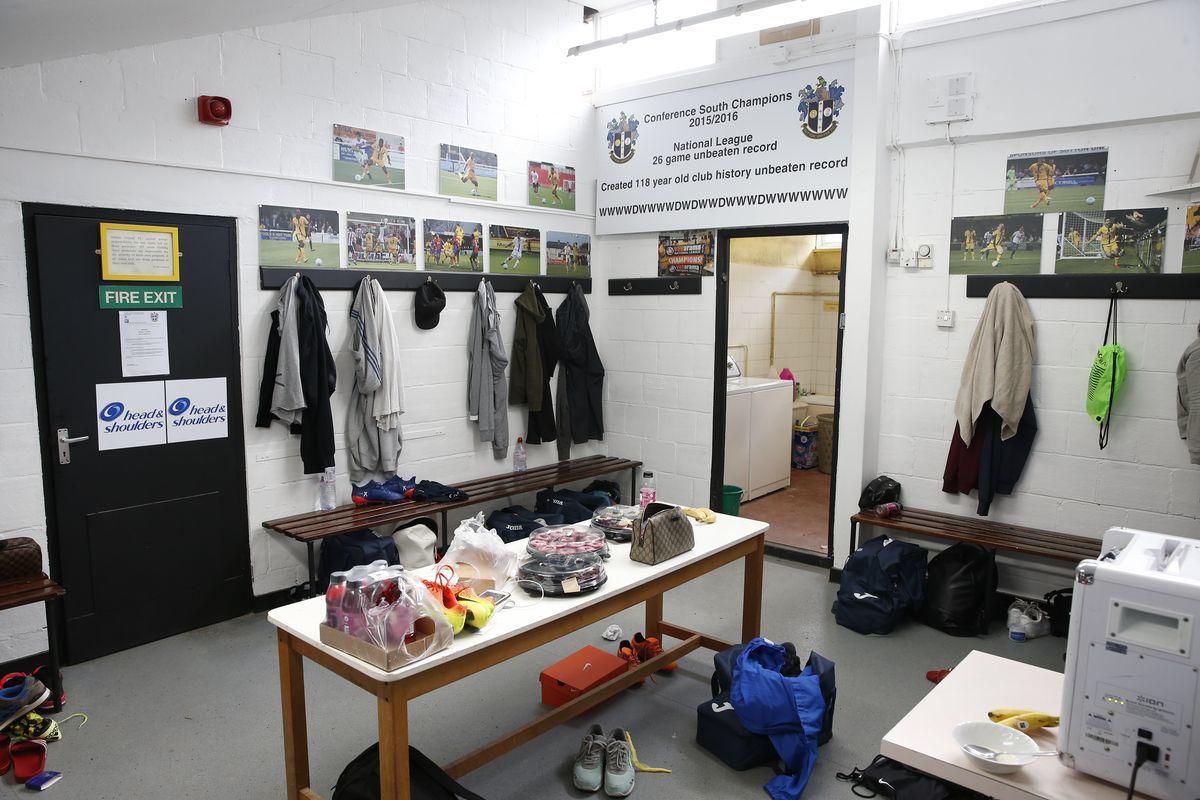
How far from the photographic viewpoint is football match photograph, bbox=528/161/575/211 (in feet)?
17.8

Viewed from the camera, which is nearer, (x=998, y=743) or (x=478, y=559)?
(x=998, y=743)

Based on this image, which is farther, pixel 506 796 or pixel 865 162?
pixel 865 162

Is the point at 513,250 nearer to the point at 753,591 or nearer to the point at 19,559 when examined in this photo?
the point at 753,591

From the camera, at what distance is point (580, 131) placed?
18.8 feet

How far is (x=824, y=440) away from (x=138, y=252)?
579 centimetres

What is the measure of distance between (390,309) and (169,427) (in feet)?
4.34

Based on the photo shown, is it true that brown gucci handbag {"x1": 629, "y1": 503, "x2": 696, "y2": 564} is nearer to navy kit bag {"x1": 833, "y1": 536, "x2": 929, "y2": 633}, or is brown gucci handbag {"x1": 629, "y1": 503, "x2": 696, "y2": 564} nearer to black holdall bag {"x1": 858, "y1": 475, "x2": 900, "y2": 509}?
navy kit bag {"x1": 833, "y1": 536, "x2": 929, "y2": 633}

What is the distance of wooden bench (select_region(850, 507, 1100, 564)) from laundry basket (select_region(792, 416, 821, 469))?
2.88 metres

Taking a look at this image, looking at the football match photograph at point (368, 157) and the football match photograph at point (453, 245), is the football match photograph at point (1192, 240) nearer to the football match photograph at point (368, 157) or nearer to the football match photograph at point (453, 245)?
the football match photograph at point (453, 245)

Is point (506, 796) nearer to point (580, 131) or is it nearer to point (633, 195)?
point (633, 195)

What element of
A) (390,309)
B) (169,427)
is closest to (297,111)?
(390,309)

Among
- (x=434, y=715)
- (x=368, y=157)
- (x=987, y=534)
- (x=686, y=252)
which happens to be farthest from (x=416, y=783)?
(x=686, y=252)

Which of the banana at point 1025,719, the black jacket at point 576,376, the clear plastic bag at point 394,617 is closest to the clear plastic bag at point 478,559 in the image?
the clear plastic bag at point 394,617

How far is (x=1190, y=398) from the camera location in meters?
3.73
